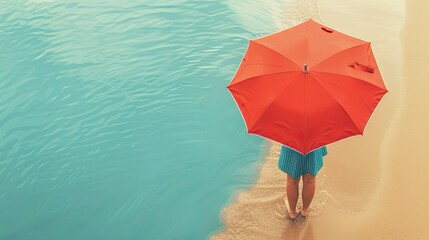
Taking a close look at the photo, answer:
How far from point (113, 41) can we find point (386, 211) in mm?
4806

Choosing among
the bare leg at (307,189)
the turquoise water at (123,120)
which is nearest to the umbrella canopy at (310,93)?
the bare leg at (307,189)

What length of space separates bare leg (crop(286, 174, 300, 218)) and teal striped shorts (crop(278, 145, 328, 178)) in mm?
134

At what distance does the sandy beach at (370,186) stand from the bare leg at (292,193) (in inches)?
4.3

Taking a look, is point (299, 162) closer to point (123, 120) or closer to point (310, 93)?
point (310, 93)

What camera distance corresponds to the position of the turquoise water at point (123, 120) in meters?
4.01

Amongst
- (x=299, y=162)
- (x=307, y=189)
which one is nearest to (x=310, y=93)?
(x=299, y=162)

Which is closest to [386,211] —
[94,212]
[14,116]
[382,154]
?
[382,154]

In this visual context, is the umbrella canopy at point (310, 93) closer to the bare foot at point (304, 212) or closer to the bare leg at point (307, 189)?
the bare leg at point (307, 189)

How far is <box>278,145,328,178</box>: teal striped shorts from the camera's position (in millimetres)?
2986

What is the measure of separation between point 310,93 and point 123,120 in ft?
10.1

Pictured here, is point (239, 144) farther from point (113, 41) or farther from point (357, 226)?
point (113, 41)

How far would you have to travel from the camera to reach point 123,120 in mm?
5109

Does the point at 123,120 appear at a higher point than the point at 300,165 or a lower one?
lower

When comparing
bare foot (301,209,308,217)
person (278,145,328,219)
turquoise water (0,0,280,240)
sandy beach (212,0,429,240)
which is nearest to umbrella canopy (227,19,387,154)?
person (278,145,328,219)
